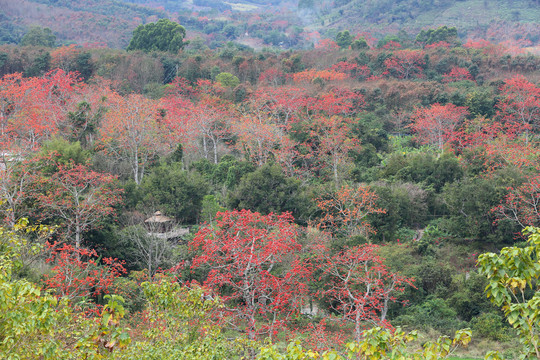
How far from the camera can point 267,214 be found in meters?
19.9

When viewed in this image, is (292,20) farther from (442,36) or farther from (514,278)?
(514,278)

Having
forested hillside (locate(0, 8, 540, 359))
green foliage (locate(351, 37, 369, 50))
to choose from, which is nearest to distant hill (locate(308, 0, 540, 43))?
green foliage (locate(351, 37, 369, 50))

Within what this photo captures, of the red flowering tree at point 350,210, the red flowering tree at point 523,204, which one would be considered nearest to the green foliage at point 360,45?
the red flowering tree at point 350,210

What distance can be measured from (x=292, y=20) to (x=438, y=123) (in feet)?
189

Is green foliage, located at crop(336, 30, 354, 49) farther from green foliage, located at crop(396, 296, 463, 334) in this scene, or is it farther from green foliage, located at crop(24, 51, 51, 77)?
→ green foliage, located at crop(396, 296, 463, 334)

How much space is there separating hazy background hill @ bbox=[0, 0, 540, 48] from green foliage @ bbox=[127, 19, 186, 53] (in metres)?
13.9

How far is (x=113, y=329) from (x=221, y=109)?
25.1m

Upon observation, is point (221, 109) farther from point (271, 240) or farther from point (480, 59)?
point (480, 59)

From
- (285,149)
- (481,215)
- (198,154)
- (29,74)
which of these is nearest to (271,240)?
(481,215)

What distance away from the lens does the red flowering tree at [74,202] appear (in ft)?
50.1

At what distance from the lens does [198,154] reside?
26094 mm

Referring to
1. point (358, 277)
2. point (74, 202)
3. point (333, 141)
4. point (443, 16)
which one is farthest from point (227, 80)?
point (443, 16)

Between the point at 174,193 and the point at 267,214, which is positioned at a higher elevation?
the point at 174,193

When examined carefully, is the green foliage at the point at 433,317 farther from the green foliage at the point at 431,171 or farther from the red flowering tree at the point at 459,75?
the red flowering tree at the point at 459,75
